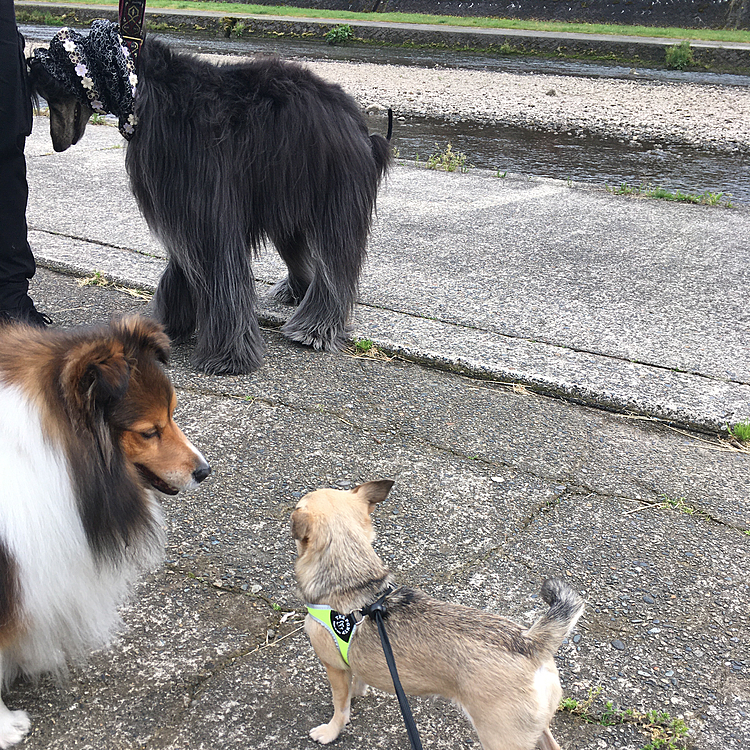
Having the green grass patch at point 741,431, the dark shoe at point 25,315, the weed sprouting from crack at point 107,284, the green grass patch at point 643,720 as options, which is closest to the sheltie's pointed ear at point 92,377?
the green grass patch at point 643,720

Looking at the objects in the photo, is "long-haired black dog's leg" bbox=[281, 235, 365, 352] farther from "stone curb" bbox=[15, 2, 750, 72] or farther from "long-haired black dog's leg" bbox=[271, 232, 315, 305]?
"stone curb" bbox=[15, 2, 750, 72]

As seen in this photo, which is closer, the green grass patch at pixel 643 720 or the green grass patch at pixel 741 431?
the green grass patch at pixel 643 720

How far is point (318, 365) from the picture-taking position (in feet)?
13.4

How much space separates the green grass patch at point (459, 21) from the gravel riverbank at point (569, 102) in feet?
40.1

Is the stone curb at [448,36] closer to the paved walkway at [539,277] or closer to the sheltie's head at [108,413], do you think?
the paved walkway at [539,277]

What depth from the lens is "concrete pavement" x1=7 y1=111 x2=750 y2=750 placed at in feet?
6.97

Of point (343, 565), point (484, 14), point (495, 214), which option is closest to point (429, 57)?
point (484, 14)

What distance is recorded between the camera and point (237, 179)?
12.3 ft

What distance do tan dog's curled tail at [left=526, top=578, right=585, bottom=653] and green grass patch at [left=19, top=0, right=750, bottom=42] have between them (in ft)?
109

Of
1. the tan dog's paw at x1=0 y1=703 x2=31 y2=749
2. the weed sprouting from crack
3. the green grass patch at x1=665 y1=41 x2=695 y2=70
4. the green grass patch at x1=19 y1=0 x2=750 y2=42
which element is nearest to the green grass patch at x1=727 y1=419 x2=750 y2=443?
the tan dog's paw at x1=0 y1=703 x2=31 y2=749

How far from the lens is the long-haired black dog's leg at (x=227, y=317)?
Result: 3.86m

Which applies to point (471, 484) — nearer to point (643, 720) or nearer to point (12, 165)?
point (643, 720)

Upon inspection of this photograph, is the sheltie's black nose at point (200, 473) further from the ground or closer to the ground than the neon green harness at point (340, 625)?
further from the ground

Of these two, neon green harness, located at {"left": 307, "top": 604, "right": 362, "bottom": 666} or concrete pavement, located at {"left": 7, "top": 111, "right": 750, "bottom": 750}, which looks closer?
neon green harness, located at {"left": 307, "top": 604, "right": 362, "bottom": 666}
